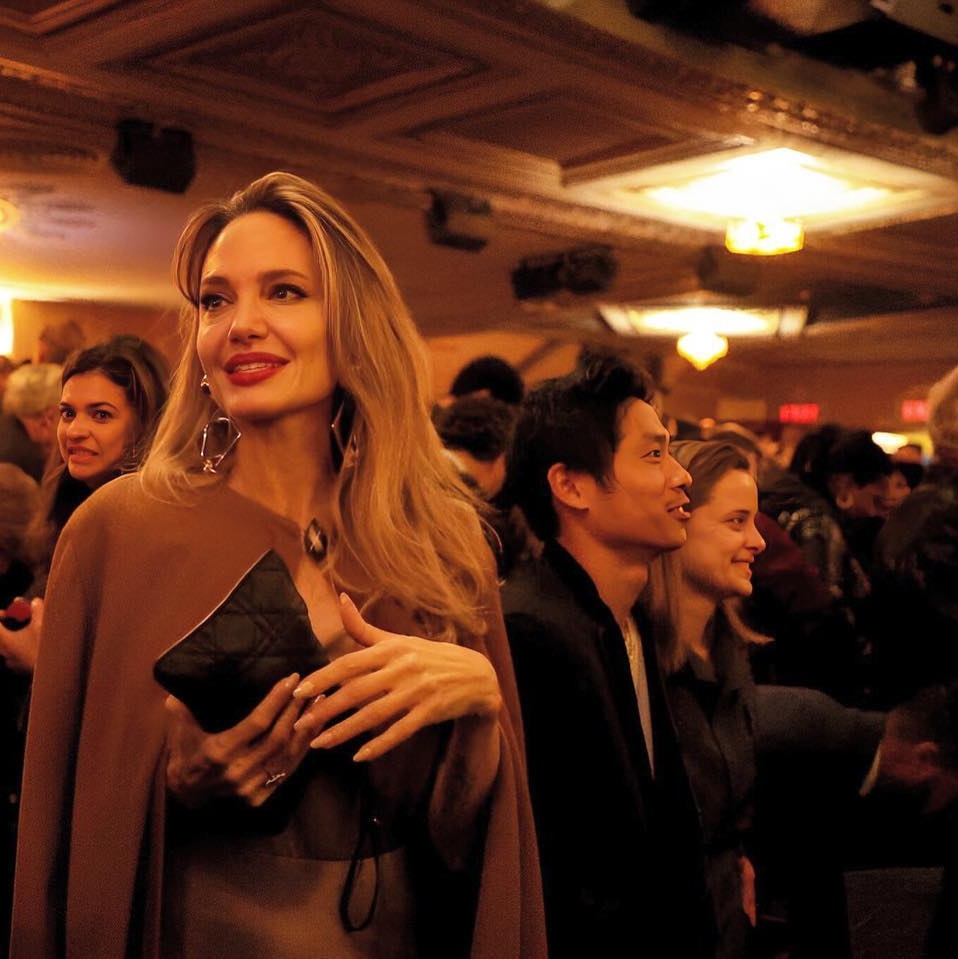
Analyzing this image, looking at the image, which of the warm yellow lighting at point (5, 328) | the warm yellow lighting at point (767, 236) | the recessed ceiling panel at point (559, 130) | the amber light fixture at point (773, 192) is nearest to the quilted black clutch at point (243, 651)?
the recessed ceiling panel at point (559, 130)

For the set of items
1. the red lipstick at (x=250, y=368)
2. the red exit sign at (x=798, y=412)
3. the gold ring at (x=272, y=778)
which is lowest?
the red exit sign at (x=798, y=412)

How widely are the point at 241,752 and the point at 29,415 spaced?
2910mm

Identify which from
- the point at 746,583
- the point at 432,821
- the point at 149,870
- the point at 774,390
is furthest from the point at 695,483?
the point at 774,390

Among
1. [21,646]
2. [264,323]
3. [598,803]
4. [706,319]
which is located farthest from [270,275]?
[706,319]

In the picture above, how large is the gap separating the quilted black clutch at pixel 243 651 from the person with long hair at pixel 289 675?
1 cm

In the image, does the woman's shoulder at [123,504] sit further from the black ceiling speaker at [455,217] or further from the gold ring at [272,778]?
the black ceiling speaker at [455,217]

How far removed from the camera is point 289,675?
45.6 inches

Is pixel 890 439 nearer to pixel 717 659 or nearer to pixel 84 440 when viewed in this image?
pixel 717 659

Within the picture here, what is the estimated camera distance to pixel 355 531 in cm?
145

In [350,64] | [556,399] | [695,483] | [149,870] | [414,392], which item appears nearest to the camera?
[149,870]

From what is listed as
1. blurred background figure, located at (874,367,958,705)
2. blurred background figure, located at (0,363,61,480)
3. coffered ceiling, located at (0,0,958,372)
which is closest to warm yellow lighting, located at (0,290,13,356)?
coffered ceiling, located at (0,0,958,372)

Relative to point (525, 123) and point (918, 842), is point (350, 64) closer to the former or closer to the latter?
point (525, 123)

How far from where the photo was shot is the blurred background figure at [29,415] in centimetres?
373

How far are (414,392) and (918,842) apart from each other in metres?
1.57
